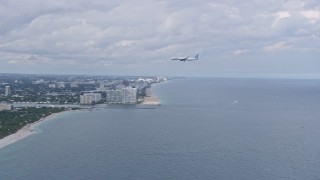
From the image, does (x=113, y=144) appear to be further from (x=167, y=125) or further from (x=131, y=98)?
(x=131, y=98)

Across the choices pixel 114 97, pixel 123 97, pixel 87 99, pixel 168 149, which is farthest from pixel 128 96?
pixel 168 149

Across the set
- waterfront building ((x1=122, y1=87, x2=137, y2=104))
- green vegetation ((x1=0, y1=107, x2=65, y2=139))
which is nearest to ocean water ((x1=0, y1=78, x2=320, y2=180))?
green vegetation ((x1=0, y1=107, x2=65, y2=139))

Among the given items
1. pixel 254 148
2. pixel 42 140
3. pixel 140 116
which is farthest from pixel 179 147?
pixel 140 116

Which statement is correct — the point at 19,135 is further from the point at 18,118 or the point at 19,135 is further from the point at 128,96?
the point at 128,96

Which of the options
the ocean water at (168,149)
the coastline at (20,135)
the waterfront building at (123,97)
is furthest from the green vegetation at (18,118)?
the waterfront building at (123,97)

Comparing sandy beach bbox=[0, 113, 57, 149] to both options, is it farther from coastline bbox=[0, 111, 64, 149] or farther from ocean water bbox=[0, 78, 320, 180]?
ocean water bbox=[0, 78, 320, 180]
